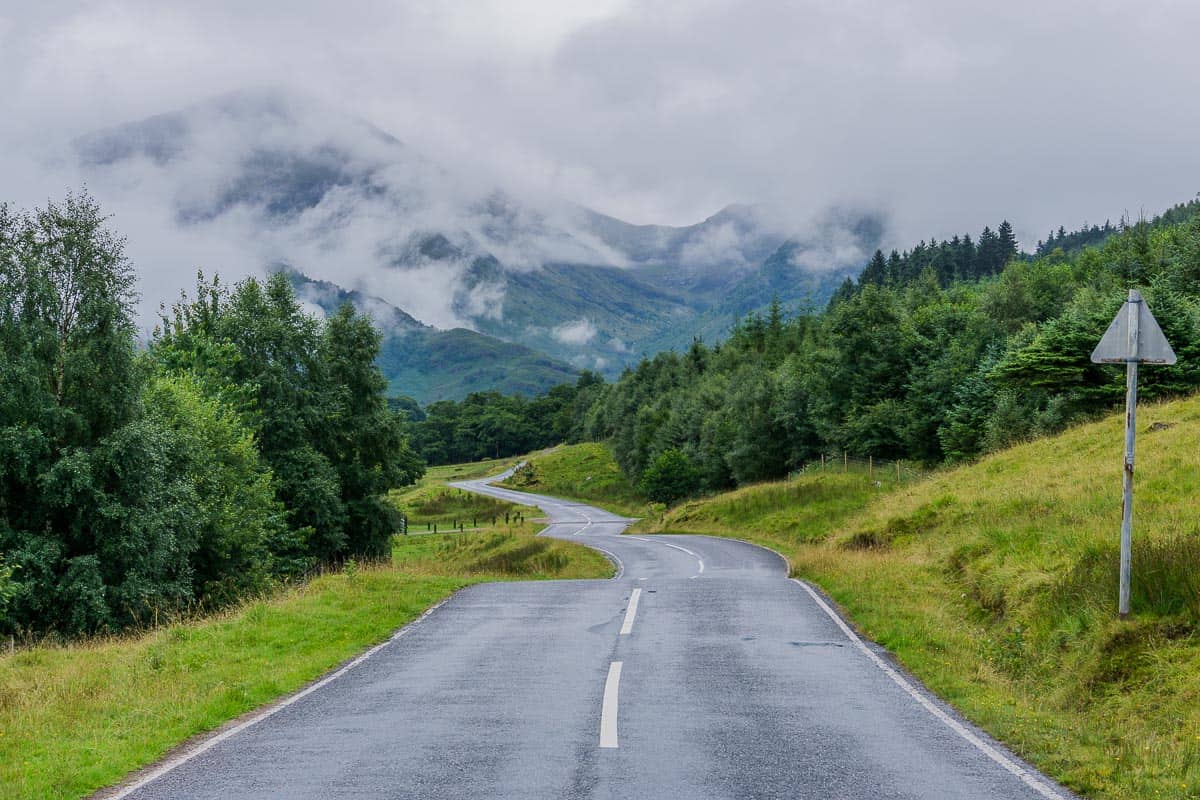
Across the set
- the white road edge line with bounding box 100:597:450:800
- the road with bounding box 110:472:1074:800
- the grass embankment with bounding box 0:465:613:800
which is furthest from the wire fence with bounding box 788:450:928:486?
the white road edge line with bounding box 100:597:450:800

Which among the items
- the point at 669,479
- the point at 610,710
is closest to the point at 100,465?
the point at 610,710

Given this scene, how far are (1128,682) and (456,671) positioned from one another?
835 cm

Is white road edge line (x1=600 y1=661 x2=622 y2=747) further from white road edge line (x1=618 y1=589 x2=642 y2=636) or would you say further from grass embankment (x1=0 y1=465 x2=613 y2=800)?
grass embankment (x1=0 y1=465 x2=613 y2=800)

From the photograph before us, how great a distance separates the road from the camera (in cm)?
670

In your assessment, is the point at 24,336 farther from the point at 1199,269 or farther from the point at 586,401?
the point at 586,401

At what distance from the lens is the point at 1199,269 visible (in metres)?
49.8

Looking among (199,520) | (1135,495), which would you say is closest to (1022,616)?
(1135,495)

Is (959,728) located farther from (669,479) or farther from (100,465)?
(669,479)

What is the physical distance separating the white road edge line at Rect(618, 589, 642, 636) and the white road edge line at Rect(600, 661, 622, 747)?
2886mm

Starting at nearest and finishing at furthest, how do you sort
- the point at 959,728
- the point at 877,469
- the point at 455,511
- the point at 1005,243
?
1. the point at 959,728
2. the point at 877,469
3. the point at 455,511
4. the point at 1005,243

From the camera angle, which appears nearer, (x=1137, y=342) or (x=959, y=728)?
(x=959, y=728)

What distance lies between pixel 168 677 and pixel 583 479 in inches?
4366

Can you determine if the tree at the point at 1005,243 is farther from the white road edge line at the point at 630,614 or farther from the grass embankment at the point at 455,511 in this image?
the white road edge line at the point at 630,614

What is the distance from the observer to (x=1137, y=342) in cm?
1065
